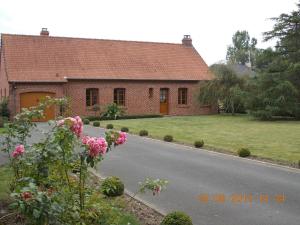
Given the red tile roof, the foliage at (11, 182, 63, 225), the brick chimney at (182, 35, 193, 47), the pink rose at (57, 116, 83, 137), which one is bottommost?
the foliage at (11, 182, 63, 225)

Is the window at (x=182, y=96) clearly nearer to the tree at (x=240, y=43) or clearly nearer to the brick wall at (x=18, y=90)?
the brick wall at (x=18, y=90)

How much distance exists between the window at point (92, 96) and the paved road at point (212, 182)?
60.0 feet

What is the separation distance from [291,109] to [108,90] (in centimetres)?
1296

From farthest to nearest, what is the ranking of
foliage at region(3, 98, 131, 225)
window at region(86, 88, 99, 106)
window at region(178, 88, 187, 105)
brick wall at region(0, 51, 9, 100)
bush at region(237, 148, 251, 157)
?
window at region(178, 88, 187, 105), window at region(86, 88, 99, 106), brick wall at region(0, 51, 9, 100), bush at region(237, 148, 251, 157), foliage at region(3, 98, 131, 225)

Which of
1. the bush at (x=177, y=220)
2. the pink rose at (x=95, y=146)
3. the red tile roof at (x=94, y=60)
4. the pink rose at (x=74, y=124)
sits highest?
the red tile roof at (x=94, y=60)

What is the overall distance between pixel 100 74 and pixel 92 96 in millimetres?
1713

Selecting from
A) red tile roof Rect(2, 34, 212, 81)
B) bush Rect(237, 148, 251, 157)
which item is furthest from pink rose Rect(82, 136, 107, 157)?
red tile roof Rect(2, 34, 212, 81)

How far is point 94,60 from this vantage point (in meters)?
34.1

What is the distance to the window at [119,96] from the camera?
3359cm

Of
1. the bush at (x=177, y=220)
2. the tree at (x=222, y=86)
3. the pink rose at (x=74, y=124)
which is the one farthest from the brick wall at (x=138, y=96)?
the pink rose at (x=74, y=124)

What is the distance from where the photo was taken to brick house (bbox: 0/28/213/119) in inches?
1206

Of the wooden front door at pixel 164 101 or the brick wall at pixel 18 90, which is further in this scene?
the wooden front door at pixel 164 101

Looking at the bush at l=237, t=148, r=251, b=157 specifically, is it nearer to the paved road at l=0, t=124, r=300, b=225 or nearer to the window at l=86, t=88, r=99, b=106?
the paved road at l=0, t=124, r=300, b=225

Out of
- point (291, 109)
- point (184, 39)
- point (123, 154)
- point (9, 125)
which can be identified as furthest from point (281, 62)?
point (9, 125)
